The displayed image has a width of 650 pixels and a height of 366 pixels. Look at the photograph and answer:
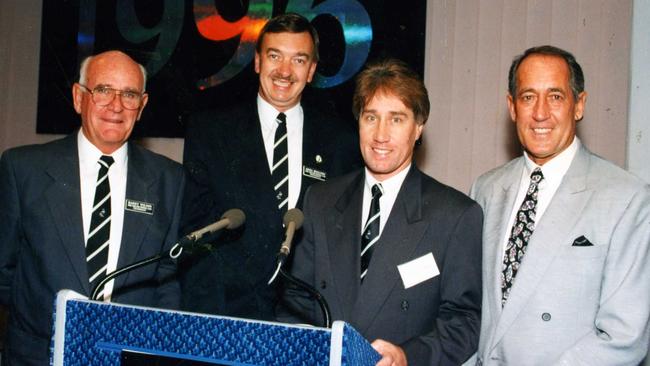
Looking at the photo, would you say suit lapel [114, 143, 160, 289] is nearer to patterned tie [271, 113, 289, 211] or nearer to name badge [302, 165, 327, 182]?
patterned tie [271, 113, 289, 211]

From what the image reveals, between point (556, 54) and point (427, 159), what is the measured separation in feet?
5.68

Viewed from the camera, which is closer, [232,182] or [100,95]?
[100,95]

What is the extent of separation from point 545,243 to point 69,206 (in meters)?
1.66

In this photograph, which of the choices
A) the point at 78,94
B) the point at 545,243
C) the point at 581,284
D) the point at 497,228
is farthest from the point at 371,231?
the point at 78,94

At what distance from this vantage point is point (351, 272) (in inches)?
84.7

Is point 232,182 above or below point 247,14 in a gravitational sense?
below

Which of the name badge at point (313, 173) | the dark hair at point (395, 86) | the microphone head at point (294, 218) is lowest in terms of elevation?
the microphone head at point (294, 218)

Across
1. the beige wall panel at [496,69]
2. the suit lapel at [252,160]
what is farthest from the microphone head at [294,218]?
the beige wall panel at [496,69]

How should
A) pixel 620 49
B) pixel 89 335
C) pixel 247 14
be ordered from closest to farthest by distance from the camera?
pixel 89 335 < pixel 620 49 < pixel 247 14

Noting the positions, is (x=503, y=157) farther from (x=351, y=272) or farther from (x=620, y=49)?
(x=351, y=272)

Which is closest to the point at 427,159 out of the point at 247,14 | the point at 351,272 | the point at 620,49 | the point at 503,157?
the point at 503,157

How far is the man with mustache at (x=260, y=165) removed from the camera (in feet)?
9.05

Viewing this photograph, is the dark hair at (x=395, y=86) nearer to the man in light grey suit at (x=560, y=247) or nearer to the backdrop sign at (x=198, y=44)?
the man in light grey suit at (x=560, y=247)

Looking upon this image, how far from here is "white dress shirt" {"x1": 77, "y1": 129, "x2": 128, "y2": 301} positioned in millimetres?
2311
